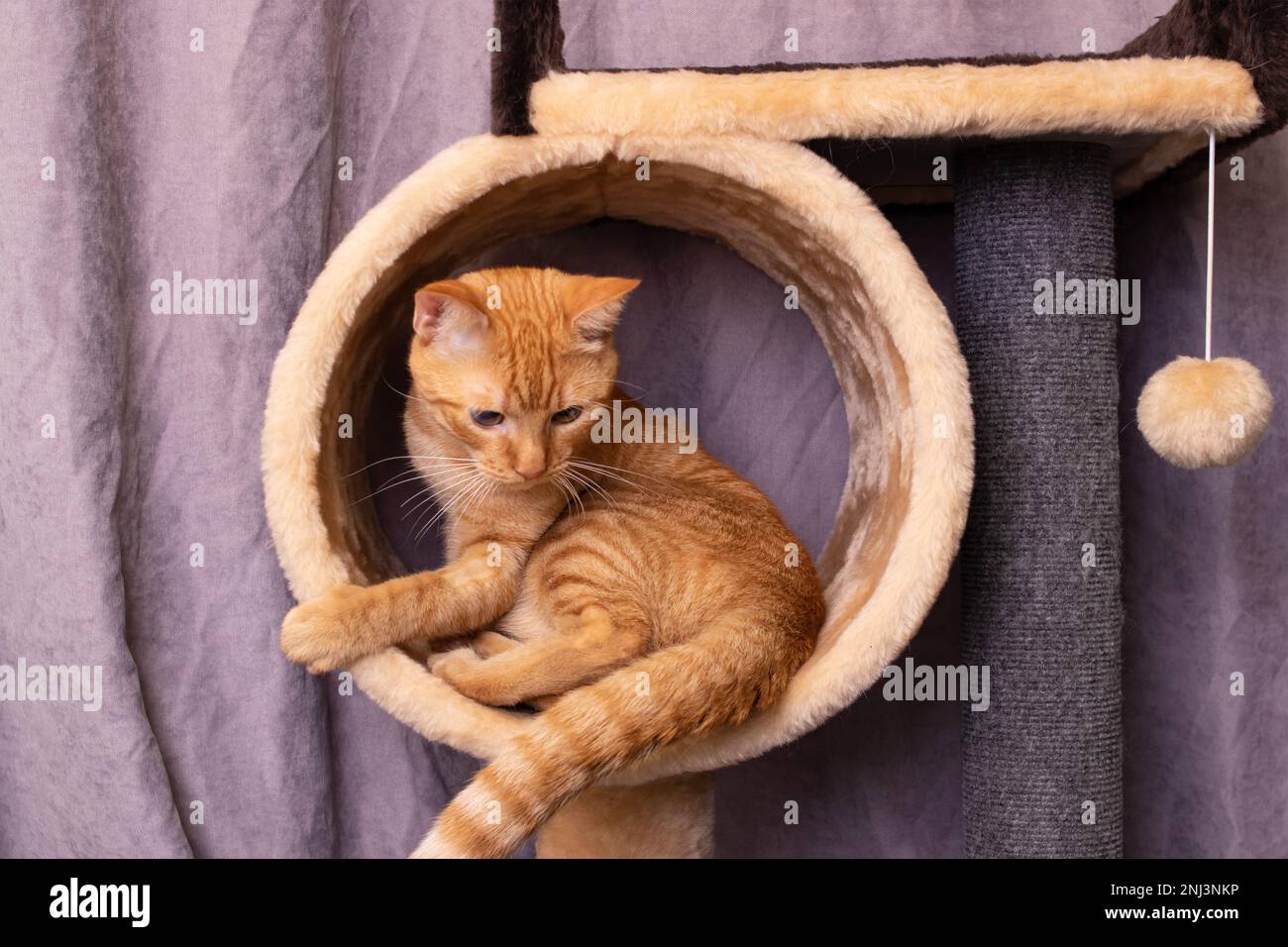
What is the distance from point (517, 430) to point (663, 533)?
9.2 inches

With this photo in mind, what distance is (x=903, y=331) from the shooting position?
114cm

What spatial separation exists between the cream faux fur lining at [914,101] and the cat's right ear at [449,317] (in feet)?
0.72

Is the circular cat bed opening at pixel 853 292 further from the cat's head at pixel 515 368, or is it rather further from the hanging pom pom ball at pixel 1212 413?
the hanging pom pom ball at pixel 1212 413

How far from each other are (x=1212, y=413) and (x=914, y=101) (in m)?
0.47

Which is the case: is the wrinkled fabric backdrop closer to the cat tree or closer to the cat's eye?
the cat tree

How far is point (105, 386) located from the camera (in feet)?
4.64

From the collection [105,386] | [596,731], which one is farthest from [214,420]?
[596,731]

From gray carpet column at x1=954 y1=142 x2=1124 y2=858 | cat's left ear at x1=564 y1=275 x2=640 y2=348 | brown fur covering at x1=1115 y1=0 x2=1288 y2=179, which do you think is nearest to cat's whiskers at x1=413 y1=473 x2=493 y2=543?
cat's left ear at x1=564 y1=275 x2=640 y2=348

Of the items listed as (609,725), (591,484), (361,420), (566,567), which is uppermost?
(361,420)

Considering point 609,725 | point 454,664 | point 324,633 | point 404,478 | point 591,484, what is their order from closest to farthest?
point 609,725 < point 324,633 < point 454,664 < point 591,484 < point 404,478

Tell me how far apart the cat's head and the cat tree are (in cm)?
10

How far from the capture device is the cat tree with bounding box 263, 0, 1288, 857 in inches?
43.9

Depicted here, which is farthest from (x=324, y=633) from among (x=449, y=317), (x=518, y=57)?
(x=518, y=57)

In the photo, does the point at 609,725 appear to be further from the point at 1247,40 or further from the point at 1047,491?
the point at 1247,40
